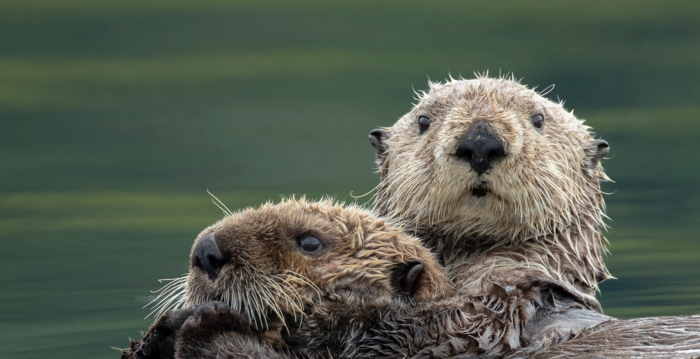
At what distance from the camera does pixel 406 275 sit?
16.6 ft

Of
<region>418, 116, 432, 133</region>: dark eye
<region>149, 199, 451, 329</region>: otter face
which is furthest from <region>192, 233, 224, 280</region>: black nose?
<region>418, 116, 432, 133</region>: dark eye

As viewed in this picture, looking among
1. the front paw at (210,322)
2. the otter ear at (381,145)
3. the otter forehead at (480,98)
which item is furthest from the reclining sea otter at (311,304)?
the otter ear at (381,145)

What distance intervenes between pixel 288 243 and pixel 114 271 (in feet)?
20.8

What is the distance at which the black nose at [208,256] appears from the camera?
484cm

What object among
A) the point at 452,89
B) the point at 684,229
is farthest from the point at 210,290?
the point at 684,229

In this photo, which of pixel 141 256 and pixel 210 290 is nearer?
pixel 210 290

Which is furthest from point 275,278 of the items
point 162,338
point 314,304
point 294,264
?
point 162,338

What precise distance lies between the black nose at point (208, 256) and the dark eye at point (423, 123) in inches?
69.3

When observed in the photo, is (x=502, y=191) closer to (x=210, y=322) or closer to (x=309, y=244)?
(x=309, y=244)

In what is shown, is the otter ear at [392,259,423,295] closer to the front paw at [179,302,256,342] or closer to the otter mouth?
the otter mouth

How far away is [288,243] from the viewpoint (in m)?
4.99

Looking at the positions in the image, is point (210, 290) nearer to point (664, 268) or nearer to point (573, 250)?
point (573, 250)

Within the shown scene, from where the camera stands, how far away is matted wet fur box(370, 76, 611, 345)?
5352 millimetres

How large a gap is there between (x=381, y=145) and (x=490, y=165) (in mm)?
1473
